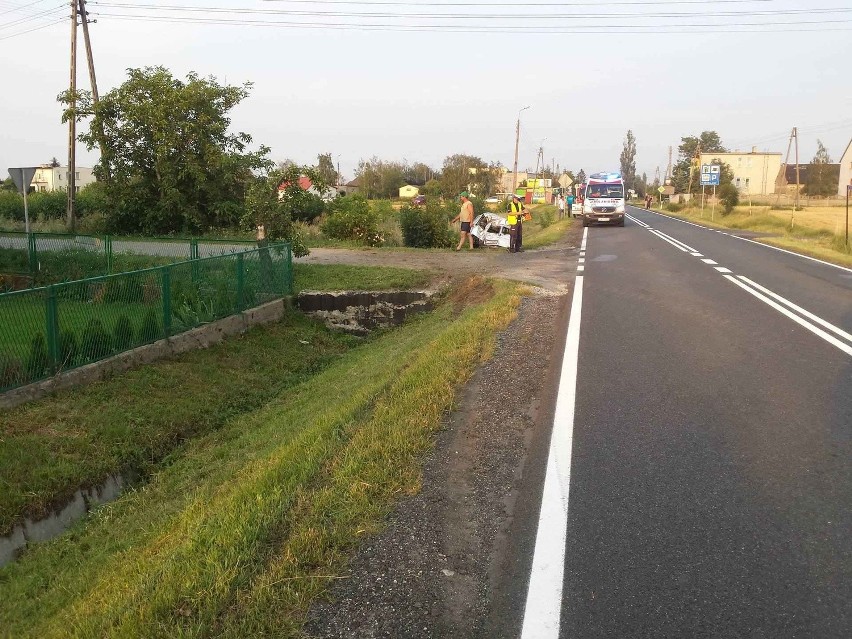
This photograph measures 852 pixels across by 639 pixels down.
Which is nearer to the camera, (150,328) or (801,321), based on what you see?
(801,321)

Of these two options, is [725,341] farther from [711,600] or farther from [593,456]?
[711,600]

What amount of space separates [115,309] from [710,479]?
8.06 meters

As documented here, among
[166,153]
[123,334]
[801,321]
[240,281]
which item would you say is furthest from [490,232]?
[123,334]

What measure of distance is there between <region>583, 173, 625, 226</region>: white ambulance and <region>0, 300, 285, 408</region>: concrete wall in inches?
945

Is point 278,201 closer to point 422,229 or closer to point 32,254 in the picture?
point 32,254

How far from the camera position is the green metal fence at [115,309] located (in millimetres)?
8016

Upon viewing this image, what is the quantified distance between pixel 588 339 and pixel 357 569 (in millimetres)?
5803

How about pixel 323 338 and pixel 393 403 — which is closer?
pixel 393 403

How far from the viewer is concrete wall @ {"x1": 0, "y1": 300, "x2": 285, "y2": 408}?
8.06 m

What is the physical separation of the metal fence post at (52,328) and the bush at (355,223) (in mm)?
17089

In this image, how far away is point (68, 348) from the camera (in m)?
8.66

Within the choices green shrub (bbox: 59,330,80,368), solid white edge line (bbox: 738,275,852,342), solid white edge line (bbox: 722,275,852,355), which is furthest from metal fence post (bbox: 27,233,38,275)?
solid white edge line (bbox: 738,275,852,342)

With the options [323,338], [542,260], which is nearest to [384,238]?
[542,260]

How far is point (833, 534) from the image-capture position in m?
3.76
